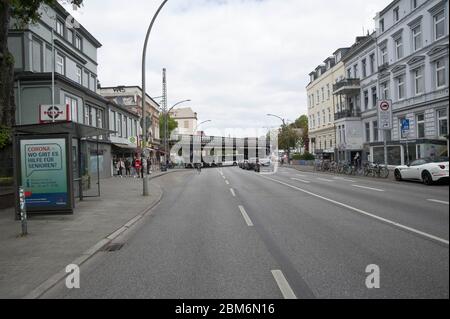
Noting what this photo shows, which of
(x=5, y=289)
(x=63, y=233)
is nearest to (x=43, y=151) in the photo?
(x=63, y=233)

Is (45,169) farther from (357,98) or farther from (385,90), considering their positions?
(357,98)

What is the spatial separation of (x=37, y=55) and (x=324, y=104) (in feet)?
137

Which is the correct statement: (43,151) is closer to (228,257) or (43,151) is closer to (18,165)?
(18,165)

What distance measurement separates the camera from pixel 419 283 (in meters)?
4.62

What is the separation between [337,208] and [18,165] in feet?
30.3

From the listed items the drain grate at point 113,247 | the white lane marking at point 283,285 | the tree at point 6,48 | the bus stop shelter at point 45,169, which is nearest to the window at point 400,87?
the tree at point 6,48

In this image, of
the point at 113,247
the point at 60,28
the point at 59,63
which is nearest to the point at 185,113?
the point at 60,28

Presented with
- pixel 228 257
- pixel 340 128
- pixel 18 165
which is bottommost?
pixel 228 257

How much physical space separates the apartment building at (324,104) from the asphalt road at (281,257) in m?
45.3

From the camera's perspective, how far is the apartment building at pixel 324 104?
179 feet

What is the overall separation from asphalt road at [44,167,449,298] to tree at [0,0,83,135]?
8.92 m

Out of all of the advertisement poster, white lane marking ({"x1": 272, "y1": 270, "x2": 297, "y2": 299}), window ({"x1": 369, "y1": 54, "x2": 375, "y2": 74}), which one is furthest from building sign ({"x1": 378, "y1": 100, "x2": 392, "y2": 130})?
white lane marking ({"x1": 272, "y1": 270, "x2": 297, "y2": 299})

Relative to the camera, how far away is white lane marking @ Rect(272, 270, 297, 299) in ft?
14.8

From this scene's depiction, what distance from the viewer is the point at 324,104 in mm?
59281
